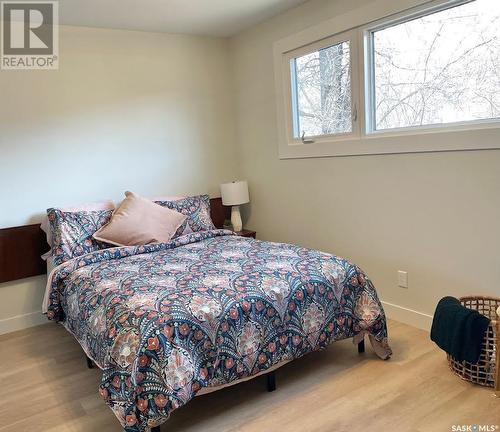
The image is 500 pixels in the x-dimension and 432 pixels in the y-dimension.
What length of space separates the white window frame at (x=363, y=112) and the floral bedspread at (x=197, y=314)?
0.93 m

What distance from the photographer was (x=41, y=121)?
3.54 m

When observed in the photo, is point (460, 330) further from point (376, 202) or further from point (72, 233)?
point (72, 233)

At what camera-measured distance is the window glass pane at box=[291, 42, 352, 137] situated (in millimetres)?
3328

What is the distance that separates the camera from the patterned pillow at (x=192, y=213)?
3609mm

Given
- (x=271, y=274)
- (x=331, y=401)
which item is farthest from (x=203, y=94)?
(x=331, y=401)

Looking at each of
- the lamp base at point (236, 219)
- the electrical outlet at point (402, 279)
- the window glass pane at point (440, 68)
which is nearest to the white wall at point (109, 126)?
the lamp base at point (236, 219)

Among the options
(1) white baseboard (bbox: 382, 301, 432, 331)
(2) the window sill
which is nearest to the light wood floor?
(1) white baseboard (bbox: 382, 301, 432, 331)

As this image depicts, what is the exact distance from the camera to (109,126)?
3848 mm

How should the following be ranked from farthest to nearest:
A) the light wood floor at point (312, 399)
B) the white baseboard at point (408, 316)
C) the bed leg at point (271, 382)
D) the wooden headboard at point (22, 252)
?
the wooden headboard at point (22, 252)
the white baseboard at point (408, 316)
the bed leg at point (271, 382)
the light wood floor at point (312, 399)

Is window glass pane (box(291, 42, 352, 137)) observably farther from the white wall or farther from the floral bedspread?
the floral bedspread

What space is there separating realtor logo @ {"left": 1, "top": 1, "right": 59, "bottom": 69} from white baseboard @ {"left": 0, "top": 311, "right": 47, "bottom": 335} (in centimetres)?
195

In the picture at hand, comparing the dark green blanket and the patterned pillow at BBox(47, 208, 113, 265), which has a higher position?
the patterned pillow at BBox(47, 208, 113, 265)

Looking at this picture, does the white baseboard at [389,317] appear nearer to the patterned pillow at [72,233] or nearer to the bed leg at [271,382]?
the patterned pillow at [72,233]

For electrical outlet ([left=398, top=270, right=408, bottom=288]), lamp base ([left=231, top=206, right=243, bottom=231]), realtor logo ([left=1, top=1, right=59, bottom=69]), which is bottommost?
electrical outlet ([left=398, top=270, right=408, bottom=288])
